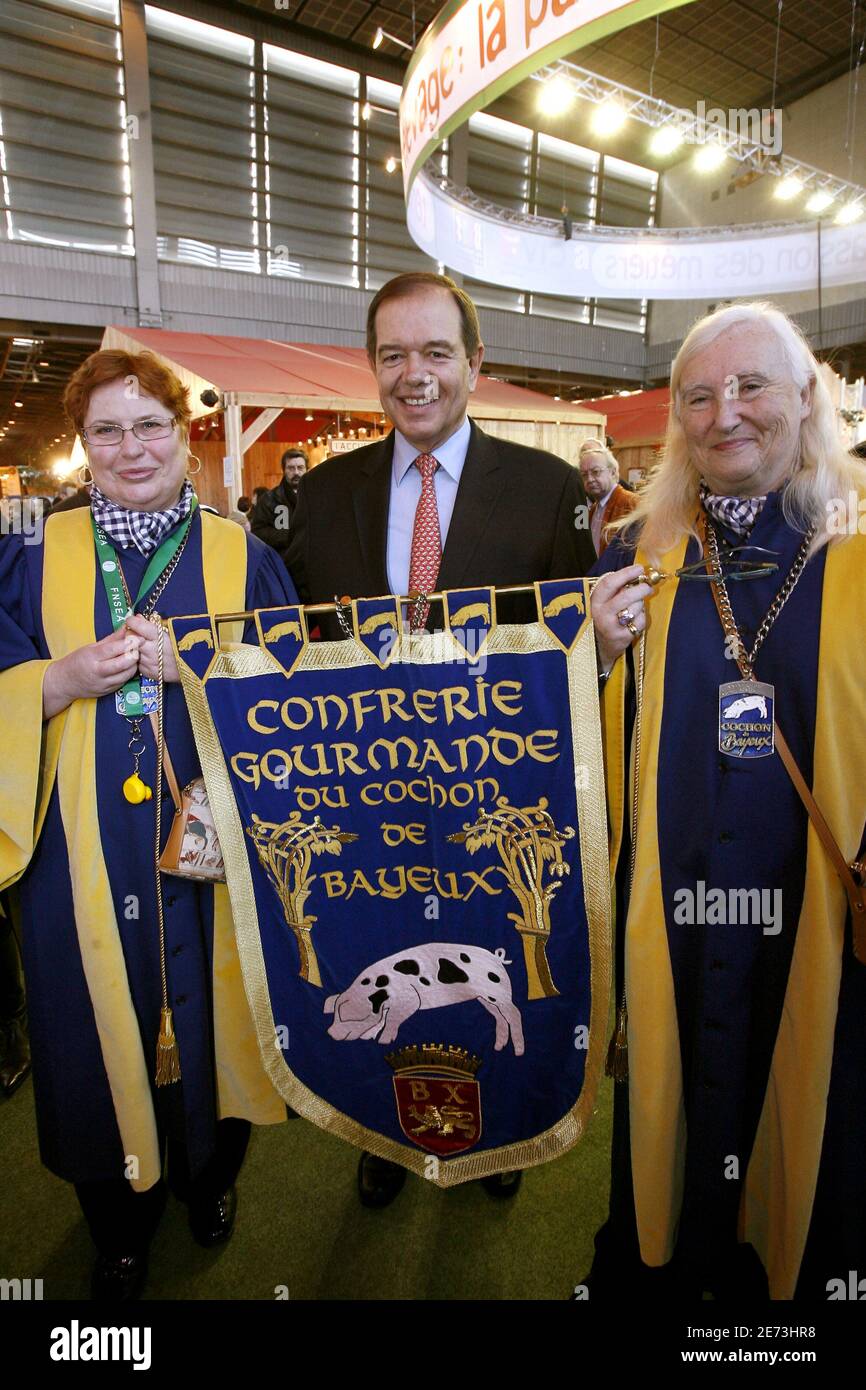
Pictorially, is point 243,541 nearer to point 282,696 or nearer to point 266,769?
point 282,696

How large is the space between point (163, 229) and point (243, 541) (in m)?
13.3

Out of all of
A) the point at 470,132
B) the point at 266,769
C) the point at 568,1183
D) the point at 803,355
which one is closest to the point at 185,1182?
the point at 568,1183

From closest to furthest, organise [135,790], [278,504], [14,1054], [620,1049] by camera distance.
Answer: [620,1049]
[135,790]
[14,1054]
[278,504]

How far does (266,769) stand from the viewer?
1617 millimetres

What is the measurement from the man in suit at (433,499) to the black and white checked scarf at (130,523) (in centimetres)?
49

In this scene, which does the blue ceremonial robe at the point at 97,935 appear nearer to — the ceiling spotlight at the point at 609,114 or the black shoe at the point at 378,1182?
the black shoe at the point at 378,1182

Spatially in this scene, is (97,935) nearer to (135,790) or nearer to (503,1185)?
(135,790)

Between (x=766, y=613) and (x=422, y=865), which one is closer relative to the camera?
(x=766, y=613)

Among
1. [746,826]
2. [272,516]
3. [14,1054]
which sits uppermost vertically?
[272,516]

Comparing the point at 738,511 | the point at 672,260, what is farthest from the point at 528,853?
the point at 672,260

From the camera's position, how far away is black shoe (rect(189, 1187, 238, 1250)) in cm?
195

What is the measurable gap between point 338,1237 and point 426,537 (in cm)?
189

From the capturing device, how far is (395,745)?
1.59m

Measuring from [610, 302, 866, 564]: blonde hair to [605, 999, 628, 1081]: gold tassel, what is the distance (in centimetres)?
97
